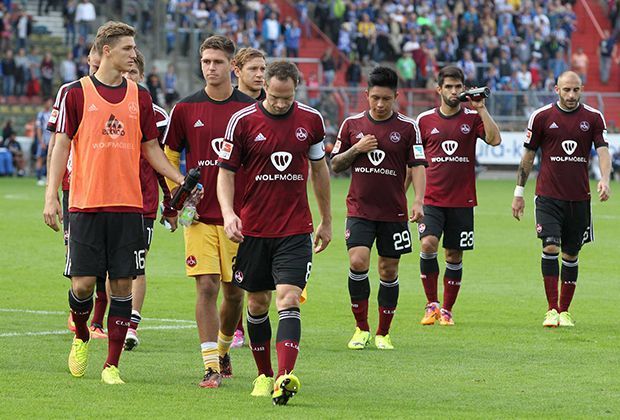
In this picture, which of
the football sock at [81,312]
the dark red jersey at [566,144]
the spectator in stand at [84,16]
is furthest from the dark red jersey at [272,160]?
the spectator in stand at [84,16]

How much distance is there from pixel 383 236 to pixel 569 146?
251cm

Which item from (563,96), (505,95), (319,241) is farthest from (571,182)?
(505,95)

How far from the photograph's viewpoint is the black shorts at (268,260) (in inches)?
365

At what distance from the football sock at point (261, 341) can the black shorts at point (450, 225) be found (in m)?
4.41

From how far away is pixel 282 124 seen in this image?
30.6 feet

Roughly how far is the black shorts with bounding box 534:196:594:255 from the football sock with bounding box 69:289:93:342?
519 cm

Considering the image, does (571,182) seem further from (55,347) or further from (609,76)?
(609,76)

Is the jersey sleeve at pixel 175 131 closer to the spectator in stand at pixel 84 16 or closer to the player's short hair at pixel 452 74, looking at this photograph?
the player's short hair at pixel 452 74

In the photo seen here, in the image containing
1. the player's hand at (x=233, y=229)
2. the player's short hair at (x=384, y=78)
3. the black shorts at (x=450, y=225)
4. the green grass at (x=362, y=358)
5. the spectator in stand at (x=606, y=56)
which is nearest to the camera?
the green grass at (x=362, y=358)

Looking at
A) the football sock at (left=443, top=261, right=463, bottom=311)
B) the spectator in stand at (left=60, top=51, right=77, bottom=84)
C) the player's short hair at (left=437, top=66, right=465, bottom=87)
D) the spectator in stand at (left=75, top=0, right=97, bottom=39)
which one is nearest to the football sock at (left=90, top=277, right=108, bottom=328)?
the football sock at (left=443, top=261, right=463, bottom=311)

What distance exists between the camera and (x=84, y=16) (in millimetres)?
42000

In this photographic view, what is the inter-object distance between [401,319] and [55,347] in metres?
3.86

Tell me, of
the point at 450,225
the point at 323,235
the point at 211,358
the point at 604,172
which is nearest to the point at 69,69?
the point at 450,225

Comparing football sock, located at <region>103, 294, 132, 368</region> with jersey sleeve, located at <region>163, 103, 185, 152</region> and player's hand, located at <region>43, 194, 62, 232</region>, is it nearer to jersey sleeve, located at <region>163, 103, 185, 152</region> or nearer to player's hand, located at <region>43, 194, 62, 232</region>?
player's hand, located at <region>43, 194, 62, 232</region>
